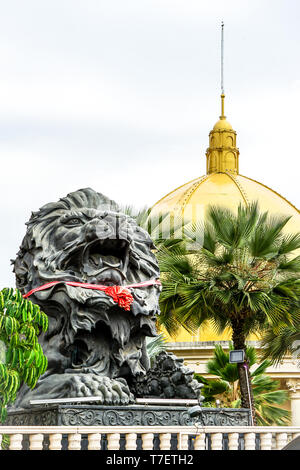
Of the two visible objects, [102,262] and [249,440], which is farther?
[102,262]

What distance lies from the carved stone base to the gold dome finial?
1246 inches

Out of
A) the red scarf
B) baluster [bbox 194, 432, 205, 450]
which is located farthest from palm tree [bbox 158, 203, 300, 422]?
baluster [bbox 194, 432, 205, 450]

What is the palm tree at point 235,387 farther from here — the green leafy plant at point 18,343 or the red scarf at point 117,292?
the green leafy plant at point 18,343

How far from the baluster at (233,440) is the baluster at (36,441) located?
236 cm

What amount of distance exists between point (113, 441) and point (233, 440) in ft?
5.17

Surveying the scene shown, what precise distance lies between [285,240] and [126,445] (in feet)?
32.1

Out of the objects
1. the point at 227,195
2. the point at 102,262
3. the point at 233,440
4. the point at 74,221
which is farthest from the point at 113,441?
the point at 227,195

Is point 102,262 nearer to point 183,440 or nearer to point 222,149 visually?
point 183,440

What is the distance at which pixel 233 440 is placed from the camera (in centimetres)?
1190

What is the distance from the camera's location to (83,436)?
36.3ft
